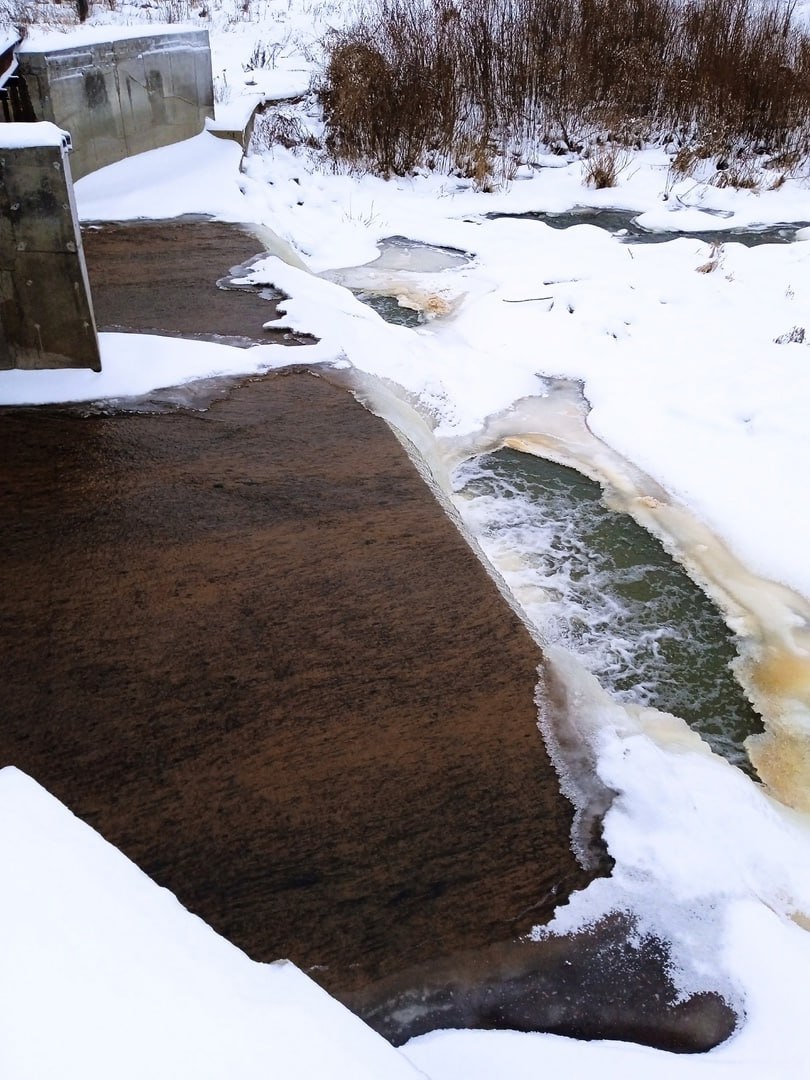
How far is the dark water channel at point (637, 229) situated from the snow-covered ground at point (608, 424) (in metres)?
0.16

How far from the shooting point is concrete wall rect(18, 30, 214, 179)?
5.76 metres

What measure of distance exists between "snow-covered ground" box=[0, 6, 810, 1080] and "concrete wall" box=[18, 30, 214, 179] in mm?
175

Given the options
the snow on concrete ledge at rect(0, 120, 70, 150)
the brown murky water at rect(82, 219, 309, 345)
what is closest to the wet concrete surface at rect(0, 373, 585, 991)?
the snow on concrete ledge at rect(0, 120, 70, 150)

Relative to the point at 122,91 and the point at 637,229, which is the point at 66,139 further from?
the point at 637,229

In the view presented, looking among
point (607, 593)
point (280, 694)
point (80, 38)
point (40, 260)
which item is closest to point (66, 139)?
point (40, 260)

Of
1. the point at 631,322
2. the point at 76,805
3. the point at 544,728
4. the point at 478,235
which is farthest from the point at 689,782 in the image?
the point at 478,235

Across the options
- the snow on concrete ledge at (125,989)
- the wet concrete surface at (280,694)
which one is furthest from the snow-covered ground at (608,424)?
the wet concrete surface at (280,694)

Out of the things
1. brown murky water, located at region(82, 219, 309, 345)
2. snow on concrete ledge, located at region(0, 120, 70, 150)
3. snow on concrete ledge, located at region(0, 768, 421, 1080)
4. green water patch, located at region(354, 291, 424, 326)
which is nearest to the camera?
snow on concrete ledge, located at region(0, 768, 421, 1080)

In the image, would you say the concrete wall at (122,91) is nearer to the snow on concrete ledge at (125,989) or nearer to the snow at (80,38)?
the snow at (80,38)

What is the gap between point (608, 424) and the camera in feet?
15.8

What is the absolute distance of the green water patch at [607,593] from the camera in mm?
3076

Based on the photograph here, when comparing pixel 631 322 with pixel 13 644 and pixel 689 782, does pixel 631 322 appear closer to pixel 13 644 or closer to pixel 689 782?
pixel 689 782

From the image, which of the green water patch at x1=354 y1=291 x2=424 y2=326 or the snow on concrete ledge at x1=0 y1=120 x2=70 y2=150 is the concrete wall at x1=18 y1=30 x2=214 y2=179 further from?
the snow on concrete ledge at x1=0 y1=120 x2=70 y2=150

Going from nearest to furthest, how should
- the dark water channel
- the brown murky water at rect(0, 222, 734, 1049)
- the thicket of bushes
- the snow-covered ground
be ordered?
the snow-covered ground → the brown murky water at rect(0, 222, 734, 1049) → the dark water channel → the thicket of bushes
